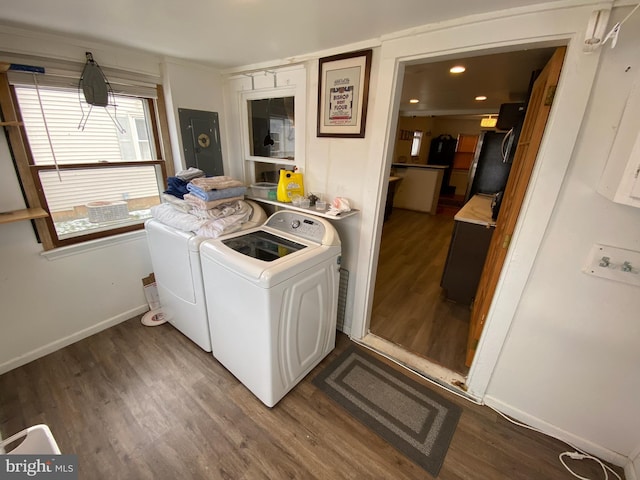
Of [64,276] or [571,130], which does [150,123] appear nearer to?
[64,276]

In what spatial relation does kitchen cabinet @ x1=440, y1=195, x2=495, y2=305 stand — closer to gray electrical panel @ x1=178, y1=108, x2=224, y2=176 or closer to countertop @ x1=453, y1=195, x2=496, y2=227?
countertop @ x1=453, y1=195, x2=496, y2=227

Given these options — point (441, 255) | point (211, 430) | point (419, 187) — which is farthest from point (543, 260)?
point (419, 187)

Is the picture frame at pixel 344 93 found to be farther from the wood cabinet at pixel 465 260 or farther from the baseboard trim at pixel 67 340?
the baseboard trim at pixel 67 340

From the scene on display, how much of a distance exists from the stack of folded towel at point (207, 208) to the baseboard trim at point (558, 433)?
6.77 feet

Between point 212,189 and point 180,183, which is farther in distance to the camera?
point 180,183

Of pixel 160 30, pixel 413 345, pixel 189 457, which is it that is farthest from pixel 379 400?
Answer: pixel 160 30

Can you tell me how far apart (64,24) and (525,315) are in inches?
119

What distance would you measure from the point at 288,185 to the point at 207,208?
611mm

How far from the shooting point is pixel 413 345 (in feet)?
6.86

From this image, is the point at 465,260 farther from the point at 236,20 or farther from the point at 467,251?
the point at 236,20

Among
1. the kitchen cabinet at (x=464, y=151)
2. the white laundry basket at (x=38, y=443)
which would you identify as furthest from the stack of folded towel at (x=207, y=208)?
the kitchen cabinet at (x=464, y=151)

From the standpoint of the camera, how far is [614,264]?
1163 mm

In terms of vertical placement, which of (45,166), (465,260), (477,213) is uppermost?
(45,166)

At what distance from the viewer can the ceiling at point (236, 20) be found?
1164 millimetres
